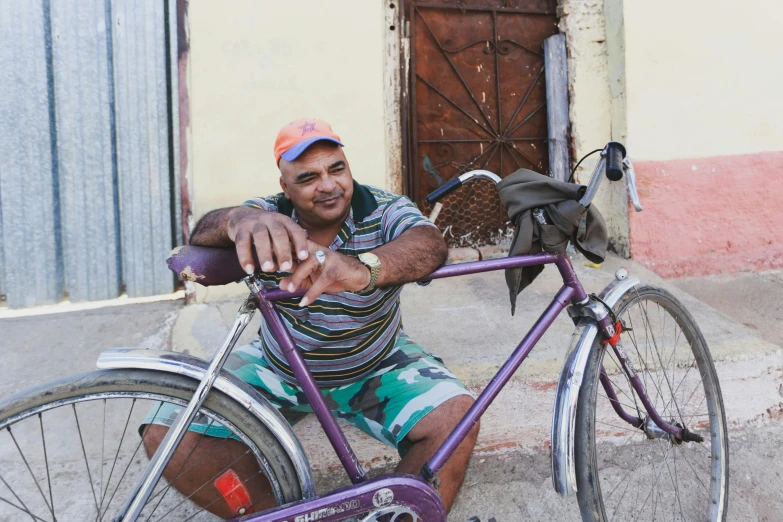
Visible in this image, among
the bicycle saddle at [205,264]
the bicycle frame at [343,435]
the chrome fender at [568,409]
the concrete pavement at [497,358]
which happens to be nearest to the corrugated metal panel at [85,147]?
the concrete pavement at [497,358]

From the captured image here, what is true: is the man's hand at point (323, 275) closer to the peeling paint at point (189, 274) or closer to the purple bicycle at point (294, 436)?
the purple bicycle at point (294, 436)

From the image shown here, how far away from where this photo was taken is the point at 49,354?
273cm

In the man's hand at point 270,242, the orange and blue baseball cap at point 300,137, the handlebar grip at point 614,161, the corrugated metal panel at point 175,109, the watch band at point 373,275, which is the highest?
the corrugated metal panel at point 175,109

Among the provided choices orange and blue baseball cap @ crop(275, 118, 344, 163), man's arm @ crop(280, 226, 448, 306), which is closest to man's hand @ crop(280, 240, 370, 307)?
man's arm @ crop(280, 226, 448, 306)

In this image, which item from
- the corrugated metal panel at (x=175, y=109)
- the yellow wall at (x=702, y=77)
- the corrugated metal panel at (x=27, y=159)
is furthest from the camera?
the yellow wall at (x=702, y=77)

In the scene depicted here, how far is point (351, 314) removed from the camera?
1727mm

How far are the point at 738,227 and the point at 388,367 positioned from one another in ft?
10.8

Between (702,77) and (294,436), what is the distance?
383 cm

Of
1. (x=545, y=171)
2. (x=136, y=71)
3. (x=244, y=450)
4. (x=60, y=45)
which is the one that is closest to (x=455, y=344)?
(x=244, y=450)

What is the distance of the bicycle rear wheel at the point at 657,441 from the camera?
1519 millimetres

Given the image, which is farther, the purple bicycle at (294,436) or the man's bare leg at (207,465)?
the man's bare leg at (207,465)

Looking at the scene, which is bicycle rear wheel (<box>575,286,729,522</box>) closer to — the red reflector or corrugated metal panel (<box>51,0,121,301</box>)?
the red reflector

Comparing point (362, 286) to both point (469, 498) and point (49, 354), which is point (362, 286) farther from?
point (49, 354)

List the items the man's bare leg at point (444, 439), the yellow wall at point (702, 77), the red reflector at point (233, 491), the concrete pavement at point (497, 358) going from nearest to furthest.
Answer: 1. the red reflector at point (233, 491)
2. the man's bare leg at point (444, 439)
3. the concrete pavement at point (497, 358)
4. the yellow wall at point (702, 77)
